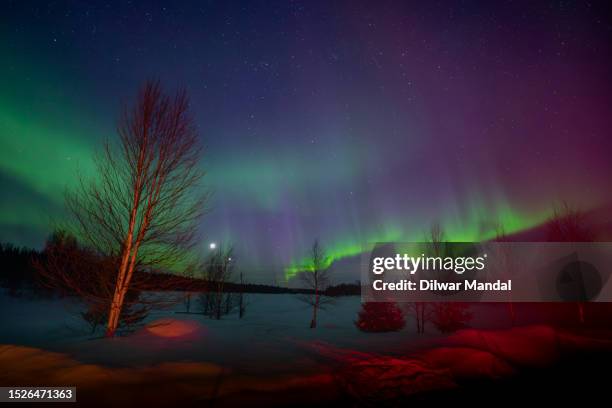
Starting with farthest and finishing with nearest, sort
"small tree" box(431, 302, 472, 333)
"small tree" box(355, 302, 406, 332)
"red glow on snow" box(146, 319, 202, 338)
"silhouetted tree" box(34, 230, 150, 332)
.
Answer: "small tree" box(355, 302, 406, 332) → "small tree" box(431, 302, 472, 333) → "red glow on snow" box(146, 319, 202, 338) → "silhouetted tree" box(34, 230, 150, 332)

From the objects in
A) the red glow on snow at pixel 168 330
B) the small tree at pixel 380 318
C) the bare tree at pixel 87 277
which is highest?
the bare tree at pixel 87 277

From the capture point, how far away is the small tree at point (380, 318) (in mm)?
22891

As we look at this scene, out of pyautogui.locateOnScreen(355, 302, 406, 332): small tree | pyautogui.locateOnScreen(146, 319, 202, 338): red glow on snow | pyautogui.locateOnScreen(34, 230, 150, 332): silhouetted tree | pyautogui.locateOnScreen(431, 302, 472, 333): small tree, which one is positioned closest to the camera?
pyautogui.locateOnScreen(34, 230, 150, 332): silhouetted tree

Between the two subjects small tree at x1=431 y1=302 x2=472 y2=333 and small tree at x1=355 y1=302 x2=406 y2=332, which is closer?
small tree at x1=431 y1=302 x2=472 y2=333

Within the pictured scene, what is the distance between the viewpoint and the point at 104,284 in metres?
7.95

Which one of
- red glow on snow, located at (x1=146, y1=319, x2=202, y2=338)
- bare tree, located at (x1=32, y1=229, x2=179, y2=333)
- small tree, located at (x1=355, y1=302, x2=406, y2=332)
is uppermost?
bare tree, located at (x1=32, y1=229, x2=179, y2=333)

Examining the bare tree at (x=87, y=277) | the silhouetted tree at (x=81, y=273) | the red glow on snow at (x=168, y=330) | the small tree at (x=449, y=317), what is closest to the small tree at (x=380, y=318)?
the small tree at (x=449, y=317)

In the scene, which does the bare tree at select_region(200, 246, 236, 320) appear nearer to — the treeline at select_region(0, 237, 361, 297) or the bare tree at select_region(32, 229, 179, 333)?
the treeline at select_region(0, 237, 361, 297)

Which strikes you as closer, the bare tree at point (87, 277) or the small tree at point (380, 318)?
the bare tree at point (87, 277)

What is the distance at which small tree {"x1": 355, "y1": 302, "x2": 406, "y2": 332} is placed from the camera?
2289 centimetres

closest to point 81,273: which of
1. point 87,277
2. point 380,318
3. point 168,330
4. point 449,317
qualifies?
point 87,277

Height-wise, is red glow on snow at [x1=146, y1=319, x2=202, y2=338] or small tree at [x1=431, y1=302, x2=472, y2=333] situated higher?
red glow on snow at [x1=146, y1=319, x2=202, y2=338]

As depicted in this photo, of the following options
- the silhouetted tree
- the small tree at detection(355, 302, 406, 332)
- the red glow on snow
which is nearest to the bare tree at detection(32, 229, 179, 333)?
the silhouetted tree

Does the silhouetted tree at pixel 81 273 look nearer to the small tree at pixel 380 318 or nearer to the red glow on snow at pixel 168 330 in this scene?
the red glow on snow at pixel 168 330
